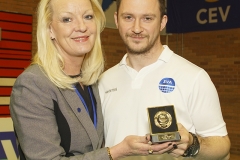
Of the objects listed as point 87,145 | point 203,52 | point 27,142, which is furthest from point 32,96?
point 203,52

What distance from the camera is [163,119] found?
177cm

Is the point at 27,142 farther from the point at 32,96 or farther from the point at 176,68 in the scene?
the point at 176,68

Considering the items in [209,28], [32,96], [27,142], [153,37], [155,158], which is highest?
[209,28]

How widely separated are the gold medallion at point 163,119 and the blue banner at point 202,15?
256 inches

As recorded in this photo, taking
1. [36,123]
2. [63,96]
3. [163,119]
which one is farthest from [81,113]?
[163,119]

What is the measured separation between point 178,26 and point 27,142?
730cm

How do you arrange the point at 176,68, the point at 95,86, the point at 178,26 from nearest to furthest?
the point at 176,68 → the point at 95,86 → the point at 178,26

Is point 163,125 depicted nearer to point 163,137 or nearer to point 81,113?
point 163,137

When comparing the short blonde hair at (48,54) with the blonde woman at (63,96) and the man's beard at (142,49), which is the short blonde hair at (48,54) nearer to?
the blonde woman at (63,96)

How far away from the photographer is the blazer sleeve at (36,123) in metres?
1.95

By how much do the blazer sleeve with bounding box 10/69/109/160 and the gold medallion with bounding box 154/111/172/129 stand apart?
374 mm

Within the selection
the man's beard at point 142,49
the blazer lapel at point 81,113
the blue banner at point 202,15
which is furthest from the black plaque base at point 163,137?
the blue banner at point 202,15

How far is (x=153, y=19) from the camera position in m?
2.38

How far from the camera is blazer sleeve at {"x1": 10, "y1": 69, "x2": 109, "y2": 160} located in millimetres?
1953
